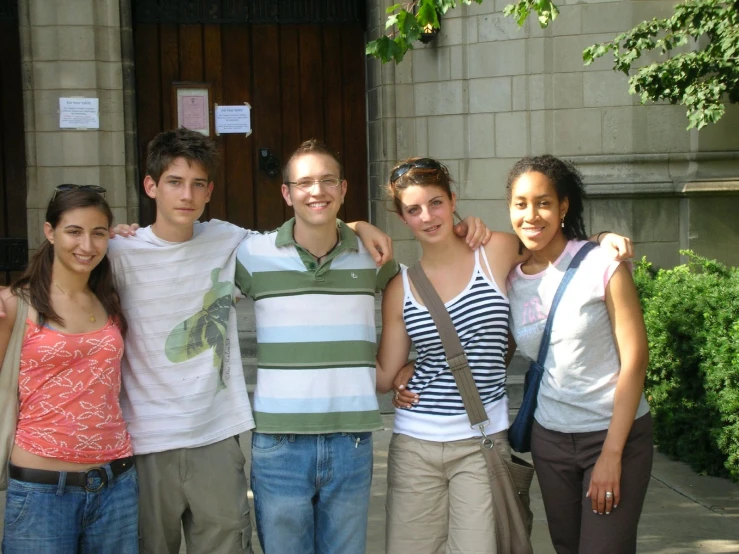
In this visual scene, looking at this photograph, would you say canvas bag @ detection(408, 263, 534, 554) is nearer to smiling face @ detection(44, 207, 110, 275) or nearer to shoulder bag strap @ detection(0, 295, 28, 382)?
smiling face @ detection(44, 207, 110, 275)

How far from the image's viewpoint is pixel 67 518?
2951 millimetres

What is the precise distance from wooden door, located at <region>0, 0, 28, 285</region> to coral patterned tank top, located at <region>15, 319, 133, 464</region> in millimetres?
5742

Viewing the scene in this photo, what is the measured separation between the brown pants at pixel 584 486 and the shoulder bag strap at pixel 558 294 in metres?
0.28

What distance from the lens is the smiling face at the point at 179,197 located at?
10.7ft

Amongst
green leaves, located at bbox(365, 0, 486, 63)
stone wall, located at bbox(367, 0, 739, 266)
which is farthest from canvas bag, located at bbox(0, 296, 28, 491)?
stone wall, located at bbox(367, 0, 739, 266)

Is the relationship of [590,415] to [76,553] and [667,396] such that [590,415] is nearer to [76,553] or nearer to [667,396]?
[76,553]

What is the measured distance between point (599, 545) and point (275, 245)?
1522 millimetres

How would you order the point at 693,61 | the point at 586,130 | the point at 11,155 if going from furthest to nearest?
the point at 11,155 < the point at 586,130 < the point at 693,61

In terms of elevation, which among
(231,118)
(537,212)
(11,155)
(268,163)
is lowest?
(537,212)

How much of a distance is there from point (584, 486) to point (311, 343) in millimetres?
1054

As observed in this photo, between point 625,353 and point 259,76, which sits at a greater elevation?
point 259,76

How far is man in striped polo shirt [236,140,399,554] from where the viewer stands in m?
3.20

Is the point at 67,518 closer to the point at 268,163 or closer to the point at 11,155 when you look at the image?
the point at 268,163

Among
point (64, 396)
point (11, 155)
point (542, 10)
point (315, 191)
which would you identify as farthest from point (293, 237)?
point (11, 155)
